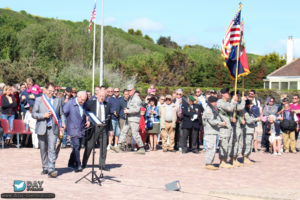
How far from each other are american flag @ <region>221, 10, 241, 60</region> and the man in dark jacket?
2737 millimetres

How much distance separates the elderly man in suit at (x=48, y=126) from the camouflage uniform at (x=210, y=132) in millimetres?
3758

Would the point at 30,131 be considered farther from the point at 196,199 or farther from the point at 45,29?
the point at 45,29

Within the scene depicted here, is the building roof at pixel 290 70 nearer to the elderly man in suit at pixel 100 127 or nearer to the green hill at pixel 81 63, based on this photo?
the green hill at pixel 81 63

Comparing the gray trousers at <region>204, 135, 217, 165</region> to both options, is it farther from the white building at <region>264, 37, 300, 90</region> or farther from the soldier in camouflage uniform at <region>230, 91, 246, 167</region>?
the white building at <region>264, 37, 300, 90</region>

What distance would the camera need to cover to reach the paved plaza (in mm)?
9612

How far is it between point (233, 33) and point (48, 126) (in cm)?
641

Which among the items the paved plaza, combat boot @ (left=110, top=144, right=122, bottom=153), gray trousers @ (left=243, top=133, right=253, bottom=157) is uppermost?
gray trousers @ (left=243, top=133, right=253, bottom=157)

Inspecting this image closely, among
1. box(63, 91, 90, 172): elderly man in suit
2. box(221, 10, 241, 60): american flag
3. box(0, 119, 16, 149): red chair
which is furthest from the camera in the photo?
box(0, 119, 16, 149): red chair

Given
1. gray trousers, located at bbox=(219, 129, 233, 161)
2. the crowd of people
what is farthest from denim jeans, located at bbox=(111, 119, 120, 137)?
gray trousers, located at bbox=(219, 129, 233, 161)

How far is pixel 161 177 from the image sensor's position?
1176cm

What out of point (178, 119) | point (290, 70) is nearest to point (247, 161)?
point (178, 119)

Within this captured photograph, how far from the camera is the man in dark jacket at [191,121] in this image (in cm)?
1712

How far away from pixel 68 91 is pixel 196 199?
8.25 m

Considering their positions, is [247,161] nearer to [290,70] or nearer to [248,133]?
[248,133]
